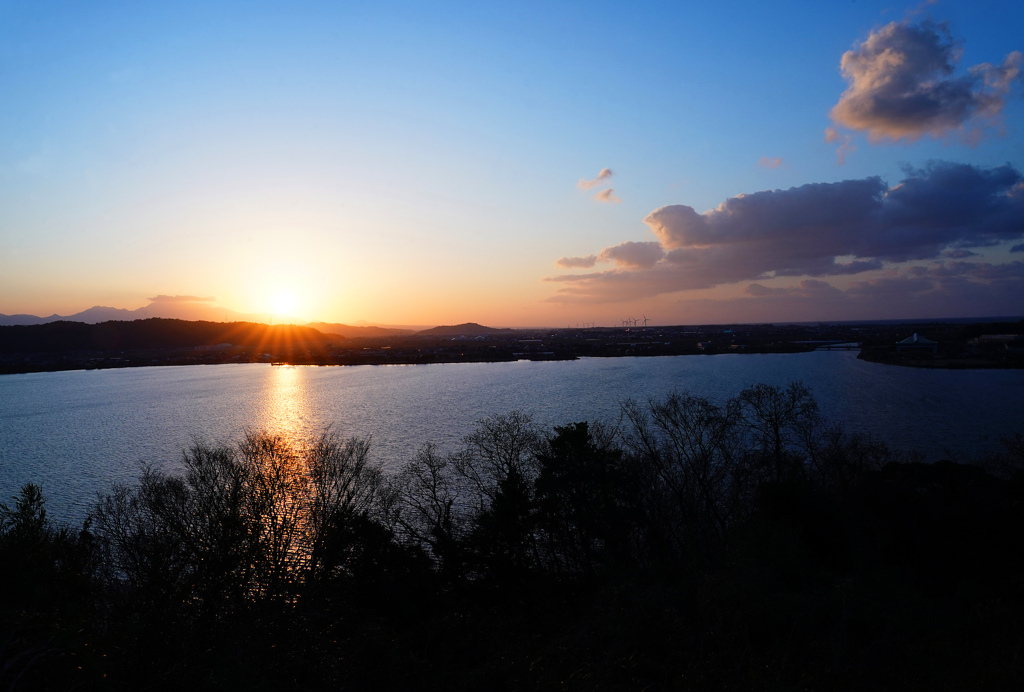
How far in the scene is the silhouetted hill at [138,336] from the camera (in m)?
90.4

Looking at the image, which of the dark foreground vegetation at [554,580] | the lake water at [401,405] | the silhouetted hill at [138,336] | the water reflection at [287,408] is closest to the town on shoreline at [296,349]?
the silhouetted hill at [138,336]

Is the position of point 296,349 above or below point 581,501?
above

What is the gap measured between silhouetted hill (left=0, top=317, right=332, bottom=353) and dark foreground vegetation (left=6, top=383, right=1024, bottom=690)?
100636 millimetres

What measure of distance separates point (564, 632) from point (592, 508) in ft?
13.7

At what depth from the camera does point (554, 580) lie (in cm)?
1362

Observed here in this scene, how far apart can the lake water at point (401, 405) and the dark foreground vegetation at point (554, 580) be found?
25.8 feet

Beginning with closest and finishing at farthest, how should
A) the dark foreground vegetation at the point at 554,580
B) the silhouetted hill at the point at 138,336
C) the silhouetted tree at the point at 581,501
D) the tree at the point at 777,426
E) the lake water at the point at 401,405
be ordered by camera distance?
the dark foreground vegetation at the point at 554,580
the silhouetted tree at the point at 581,501
the tree at the point at 777,426
the lake water at the point at 401,405
the silhouetted hill at the point at 138,336

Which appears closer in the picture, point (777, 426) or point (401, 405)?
point (777, 426)

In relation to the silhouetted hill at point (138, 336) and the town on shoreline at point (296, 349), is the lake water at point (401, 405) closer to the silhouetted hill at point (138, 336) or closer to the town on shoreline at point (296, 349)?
the town on shoreline at point (296, 349)

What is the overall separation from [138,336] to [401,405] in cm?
9104

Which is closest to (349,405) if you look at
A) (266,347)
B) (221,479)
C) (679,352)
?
(221,479)

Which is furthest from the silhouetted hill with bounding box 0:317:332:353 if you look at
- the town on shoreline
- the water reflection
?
the water reflection

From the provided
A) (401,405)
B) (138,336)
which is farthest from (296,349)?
(401,405)

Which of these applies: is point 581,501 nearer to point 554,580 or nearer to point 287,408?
point 554,580
